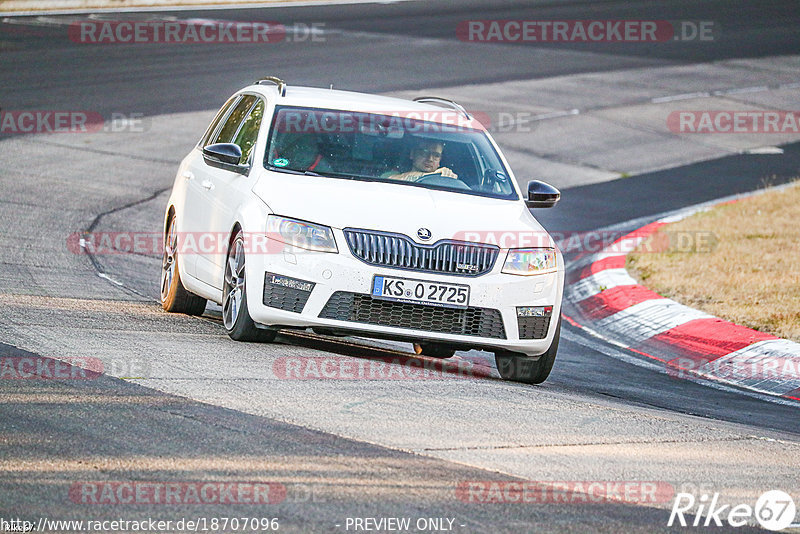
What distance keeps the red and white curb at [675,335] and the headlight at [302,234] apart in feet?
10.9

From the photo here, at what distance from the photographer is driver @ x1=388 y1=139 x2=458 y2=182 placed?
8.74 metres

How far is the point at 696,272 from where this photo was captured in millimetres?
12906

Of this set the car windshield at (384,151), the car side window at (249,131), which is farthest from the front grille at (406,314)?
the car side window at (249,131)

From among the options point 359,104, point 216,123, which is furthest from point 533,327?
point 216,123

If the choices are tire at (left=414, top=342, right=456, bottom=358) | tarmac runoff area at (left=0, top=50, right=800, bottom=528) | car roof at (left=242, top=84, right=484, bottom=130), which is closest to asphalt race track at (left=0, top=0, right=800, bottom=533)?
tarmac runoff area at (left=0, top=50, right=800, bottom=528)

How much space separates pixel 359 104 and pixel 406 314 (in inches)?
84.3

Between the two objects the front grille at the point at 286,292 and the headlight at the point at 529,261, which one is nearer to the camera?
the front grille at the point at 286,292

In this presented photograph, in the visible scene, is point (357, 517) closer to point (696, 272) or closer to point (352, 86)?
point (696, 272)

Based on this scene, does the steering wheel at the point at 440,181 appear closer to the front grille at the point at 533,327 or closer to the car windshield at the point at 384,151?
the car windshield at the point at 384,151

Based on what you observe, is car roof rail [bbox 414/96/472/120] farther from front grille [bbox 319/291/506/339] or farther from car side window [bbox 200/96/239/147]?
front grille [bbox 319/291/506/339]

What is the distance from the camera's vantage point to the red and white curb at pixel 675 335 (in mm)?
9719

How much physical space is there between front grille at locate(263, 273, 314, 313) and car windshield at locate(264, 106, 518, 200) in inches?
39.6

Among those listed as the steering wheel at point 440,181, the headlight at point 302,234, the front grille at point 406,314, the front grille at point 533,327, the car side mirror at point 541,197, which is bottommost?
the front grille at point 533,327

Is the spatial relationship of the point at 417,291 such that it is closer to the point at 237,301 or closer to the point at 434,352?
the point at 237,301
